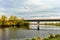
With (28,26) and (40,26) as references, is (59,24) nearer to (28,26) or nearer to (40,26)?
(40,26)

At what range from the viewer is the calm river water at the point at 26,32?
5762 millimetres

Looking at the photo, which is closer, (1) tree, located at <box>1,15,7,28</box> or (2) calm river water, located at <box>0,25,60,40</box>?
(1) tree, located at <box>1,15,7,28</box>

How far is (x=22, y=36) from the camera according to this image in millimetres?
5848

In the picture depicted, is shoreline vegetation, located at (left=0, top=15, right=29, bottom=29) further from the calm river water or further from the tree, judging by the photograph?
the calm river water

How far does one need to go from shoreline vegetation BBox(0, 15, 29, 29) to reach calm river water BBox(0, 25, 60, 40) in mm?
207

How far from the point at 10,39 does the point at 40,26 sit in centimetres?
109

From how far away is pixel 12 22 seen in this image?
223 inches

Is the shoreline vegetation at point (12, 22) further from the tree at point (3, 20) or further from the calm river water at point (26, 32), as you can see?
the calm river water at point (26, 32)

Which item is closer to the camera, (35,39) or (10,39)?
(35,39)

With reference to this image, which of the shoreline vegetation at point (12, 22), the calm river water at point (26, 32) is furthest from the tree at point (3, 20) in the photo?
the calm river water at point (26, 32)

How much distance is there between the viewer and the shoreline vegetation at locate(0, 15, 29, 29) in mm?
5621

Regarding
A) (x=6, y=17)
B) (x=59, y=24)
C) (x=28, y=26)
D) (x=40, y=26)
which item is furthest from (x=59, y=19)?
(x=6, y=17)

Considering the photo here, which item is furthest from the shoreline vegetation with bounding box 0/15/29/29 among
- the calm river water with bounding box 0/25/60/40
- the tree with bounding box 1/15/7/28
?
the calm river water with bounding box 0/25/60/40

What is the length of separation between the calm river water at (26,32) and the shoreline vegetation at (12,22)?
0.21m
